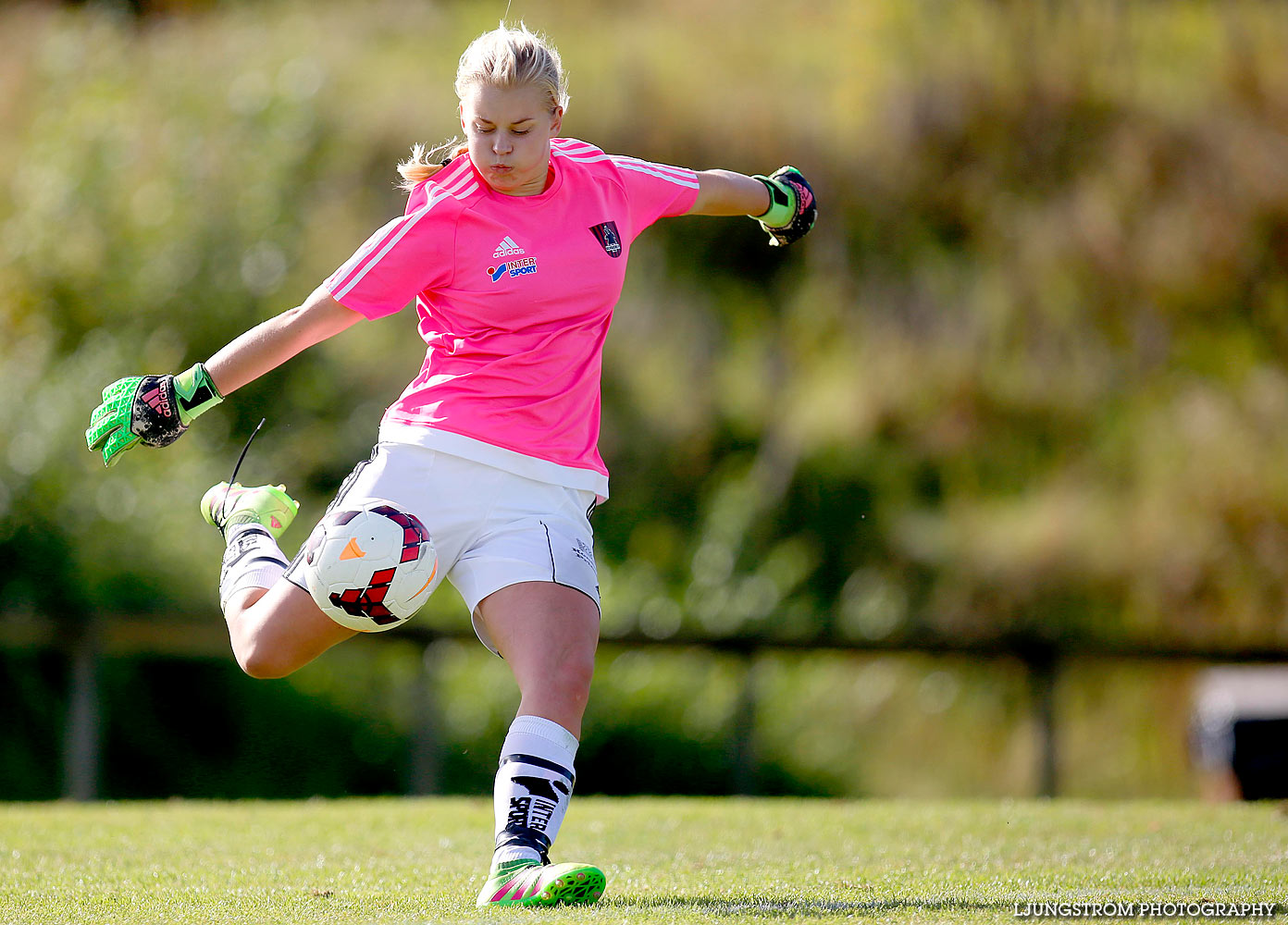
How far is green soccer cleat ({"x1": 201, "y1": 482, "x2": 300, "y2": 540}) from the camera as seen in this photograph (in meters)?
3.84

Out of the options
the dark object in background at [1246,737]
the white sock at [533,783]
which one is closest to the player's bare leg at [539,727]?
the white sock at [533,783]

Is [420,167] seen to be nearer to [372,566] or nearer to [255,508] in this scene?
[372,566]

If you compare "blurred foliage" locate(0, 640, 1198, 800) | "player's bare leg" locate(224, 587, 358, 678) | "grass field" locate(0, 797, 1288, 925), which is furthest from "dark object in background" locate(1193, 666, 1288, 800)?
"player's bare leg" locate(224, 587, 358, 678)

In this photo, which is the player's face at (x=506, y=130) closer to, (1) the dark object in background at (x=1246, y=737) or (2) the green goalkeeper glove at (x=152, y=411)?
(2) the green goalkeeper glove at (x=152, y=411)

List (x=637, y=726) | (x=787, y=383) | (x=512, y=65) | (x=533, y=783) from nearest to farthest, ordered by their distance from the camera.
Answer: (x=533, y=783) < (x=512, y=65) < (x=637, y=726) < (x=787, y=383)

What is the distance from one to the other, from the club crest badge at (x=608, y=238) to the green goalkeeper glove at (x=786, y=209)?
62 centimetres

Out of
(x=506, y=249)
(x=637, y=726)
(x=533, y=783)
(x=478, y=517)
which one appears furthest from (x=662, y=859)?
(x=637, y=726)

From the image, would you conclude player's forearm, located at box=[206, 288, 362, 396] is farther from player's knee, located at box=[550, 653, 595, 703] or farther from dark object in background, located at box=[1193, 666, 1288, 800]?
dark object in background, located at box=[1193, 666, 1288, 800]

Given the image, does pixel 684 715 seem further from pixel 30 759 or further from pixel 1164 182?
pixel 1164 182

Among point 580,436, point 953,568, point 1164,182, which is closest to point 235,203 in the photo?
point 953,568

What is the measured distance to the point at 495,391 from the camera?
10.6ft

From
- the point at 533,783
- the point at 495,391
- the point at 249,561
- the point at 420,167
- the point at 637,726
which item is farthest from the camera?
the point at 637,726

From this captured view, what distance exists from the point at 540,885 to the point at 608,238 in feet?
4.91

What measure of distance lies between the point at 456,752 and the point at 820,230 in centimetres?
526
